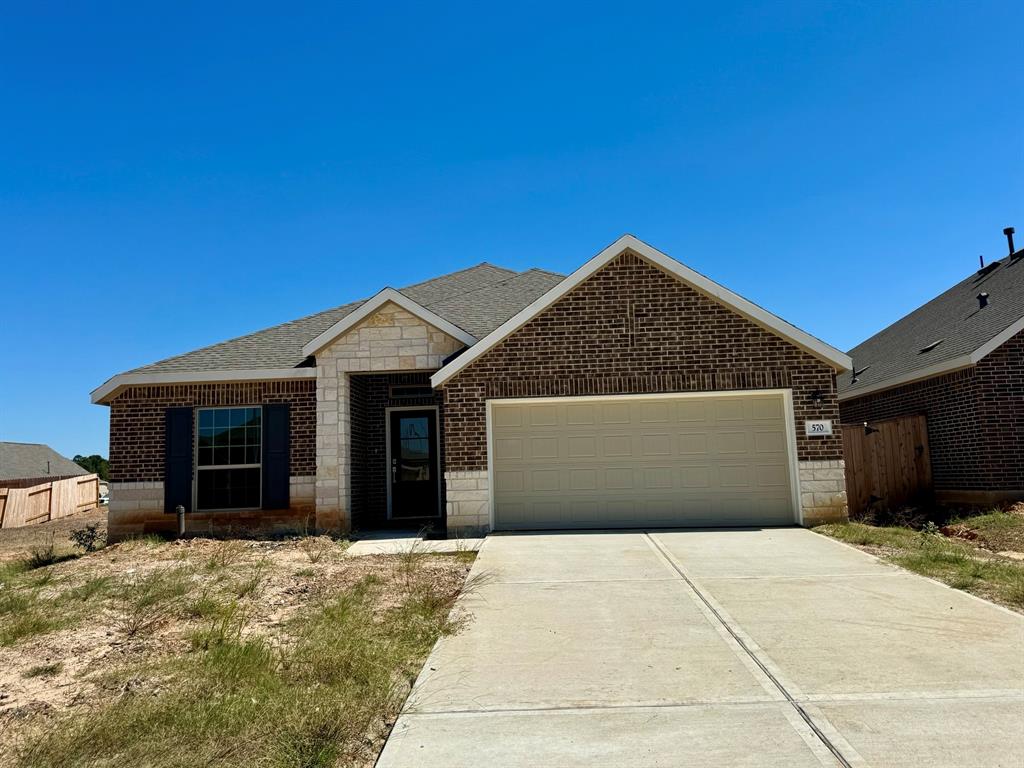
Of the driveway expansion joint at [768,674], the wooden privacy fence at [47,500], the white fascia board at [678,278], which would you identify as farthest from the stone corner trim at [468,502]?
the wooden privacy fence at [47,500]

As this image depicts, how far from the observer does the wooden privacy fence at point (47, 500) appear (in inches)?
973

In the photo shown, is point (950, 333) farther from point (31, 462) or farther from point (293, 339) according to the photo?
point (31, 462)

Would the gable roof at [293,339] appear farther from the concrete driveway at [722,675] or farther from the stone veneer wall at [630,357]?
the concrete driveway at [722,675]

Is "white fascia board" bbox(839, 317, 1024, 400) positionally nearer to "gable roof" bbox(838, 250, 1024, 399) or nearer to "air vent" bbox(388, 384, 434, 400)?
"gable roof" bbox(838, 250, 1024, 399)

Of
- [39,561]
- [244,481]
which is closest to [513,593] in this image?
[244,481]

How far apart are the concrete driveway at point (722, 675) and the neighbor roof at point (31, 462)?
43.7 metres

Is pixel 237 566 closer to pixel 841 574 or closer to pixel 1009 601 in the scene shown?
pixel 841 574

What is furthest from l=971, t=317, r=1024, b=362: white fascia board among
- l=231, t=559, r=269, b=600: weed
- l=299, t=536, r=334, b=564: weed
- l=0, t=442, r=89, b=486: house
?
l=0, t=442, r=89, b=486: house

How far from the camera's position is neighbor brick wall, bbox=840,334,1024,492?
1338 centimetres

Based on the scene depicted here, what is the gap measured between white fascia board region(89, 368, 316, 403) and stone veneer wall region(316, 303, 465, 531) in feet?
1.63

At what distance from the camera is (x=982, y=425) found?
44.3ft

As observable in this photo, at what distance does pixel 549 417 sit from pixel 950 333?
33.3 feet

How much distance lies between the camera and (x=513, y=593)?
25.3 feet

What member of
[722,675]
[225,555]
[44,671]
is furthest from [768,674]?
[225,555]
